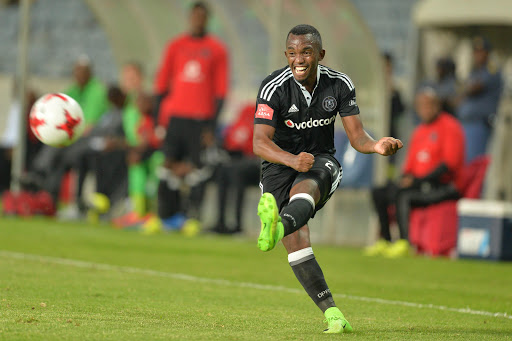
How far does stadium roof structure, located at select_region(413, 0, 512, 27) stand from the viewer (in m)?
14.8

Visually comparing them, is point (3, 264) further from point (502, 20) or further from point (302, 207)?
point (502, 20)

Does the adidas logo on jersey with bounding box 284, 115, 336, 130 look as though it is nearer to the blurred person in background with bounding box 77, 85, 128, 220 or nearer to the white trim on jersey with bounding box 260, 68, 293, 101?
the white trim on jersey with bounding box 260, 68, 293, 101

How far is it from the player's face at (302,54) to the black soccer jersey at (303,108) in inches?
6.9

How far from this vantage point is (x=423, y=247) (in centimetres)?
1232

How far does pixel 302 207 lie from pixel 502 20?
10170mm

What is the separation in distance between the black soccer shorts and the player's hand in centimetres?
20

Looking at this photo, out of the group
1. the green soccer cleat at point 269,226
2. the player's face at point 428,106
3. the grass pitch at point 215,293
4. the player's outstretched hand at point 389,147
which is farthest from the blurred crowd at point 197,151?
the green soccer cleat at point 269,226

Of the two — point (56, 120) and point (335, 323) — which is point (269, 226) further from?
point (56, 120)

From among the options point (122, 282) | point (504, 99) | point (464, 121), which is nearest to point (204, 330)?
point (122, 282)

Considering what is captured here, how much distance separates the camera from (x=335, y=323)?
5.48 metres

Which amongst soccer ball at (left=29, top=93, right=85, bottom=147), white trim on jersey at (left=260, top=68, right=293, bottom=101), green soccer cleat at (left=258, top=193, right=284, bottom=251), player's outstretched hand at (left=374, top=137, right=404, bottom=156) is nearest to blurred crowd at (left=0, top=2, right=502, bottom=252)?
soccer ball at (left=29, top=93, right=85, bottom=147)

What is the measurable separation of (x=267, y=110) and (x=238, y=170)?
8.24 metres

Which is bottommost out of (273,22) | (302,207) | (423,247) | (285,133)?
(423,247)

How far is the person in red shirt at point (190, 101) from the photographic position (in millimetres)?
13727
